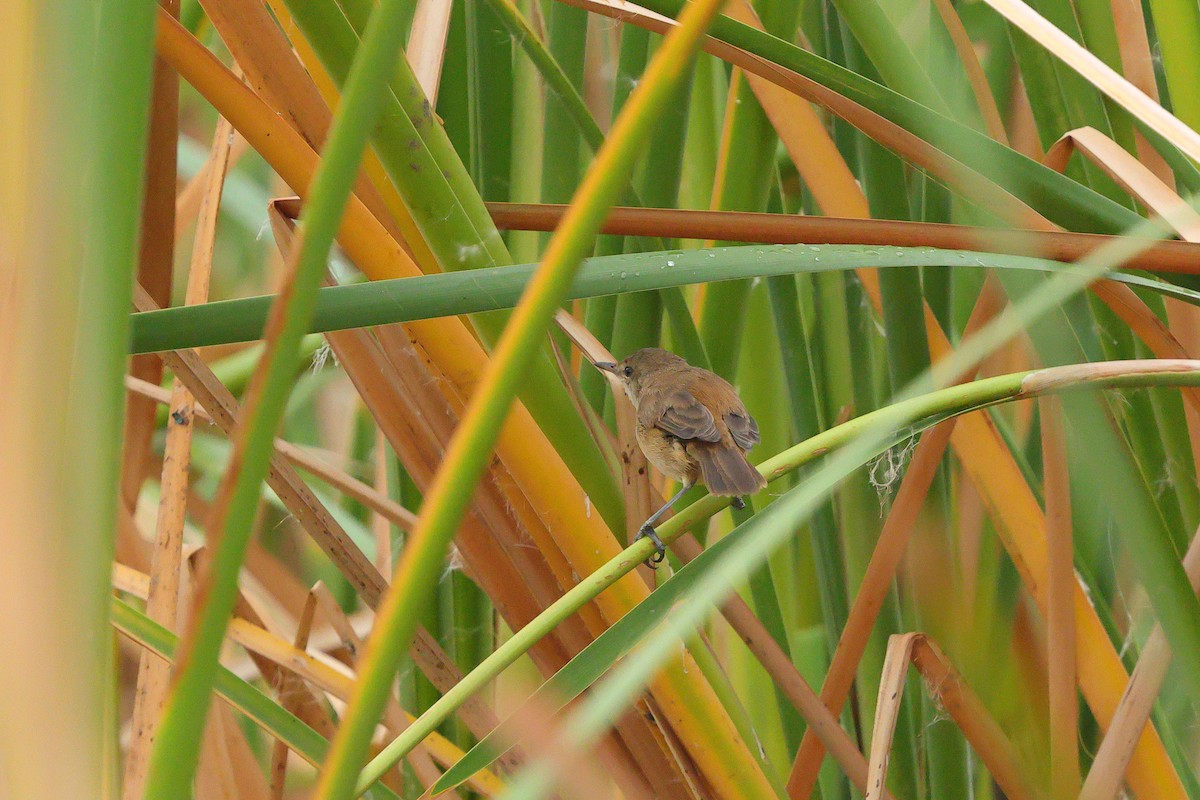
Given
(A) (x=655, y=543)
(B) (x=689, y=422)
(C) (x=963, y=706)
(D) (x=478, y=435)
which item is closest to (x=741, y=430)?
(B) (x=689, y=422)

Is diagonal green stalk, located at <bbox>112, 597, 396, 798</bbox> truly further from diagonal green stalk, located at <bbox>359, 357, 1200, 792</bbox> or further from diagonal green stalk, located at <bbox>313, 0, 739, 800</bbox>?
diagonal green stalk, located at <bbox>313, 0, 739, 800</bbox>

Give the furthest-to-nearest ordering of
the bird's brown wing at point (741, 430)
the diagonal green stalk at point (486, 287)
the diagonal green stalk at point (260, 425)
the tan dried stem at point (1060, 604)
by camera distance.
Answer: the bird's brown wing at point (741, 430), the tan dried stem at point (1060, 604), the diagonal green stalk at point (486, 287), the diagonal green stalk at point (260, 425)

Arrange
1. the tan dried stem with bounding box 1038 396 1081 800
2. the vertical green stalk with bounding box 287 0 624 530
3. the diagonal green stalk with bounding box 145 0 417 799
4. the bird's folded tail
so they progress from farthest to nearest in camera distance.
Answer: the bird's folded tail < the tan dried stem with bounding box 1038 396 1081 800 < the vertical green stalk with bounding box 287 0 624 530 < the diagonal green stalk with bounding box 145 0 417 799

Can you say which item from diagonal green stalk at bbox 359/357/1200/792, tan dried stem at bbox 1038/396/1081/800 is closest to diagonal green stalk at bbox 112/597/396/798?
diagonal green stalk at bbox 359/357/1200/792

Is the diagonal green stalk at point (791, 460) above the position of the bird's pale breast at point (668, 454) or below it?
below

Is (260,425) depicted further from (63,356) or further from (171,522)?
(171,522)

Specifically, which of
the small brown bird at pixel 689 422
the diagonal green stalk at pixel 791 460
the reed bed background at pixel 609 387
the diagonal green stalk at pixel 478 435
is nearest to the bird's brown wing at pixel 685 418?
the small brown bird at pixel 689 422

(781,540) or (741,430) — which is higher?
(741,430)

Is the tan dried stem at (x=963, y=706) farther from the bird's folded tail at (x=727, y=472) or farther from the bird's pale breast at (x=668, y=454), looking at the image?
the bird's pale breast at (x=668, y=454)
